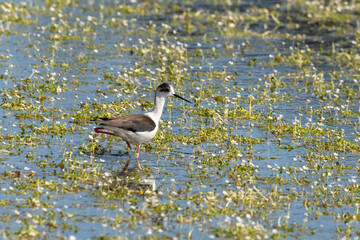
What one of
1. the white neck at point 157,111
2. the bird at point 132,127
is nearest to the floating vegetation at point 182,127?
the bird at point 132,127

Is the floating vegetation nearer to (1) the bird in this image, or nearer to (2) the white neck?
(1) the bird

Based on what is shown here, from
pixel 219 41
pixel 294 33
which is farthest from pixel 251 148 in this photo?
pixel 294 33

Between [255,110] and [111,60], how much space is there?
6010mm

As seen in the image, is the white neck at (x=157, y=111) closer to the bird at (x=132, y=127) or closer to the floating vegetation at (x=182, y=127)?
the bird at (x=132, y=127)

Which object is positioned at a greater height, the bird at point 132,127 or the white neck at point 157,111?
the white neck at point 157,111

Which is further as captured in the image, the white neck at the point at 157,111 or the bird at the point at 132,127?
the white neck at the point at 157,111

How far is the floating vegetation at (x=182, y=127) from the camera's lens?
10906mm

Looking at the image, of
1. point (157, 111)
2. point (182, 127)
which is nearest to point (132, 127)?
point (157, 111)

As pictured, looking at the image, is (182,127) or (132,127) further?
(182,127)

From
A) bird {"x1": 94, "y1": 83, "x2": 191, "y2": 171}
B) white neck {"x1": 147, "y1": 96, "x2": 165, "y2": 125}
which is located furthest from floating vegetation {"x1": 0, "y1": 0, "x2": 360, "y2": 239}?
white neck {"x1": 147, "y1": 96, "x2": 165, "y2": 125}

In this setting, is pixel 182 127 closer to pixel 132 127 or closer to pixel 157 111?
pixel 157 111

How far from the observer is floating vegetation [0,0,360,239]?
1091cm

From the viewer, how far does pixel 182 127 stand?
1617cm

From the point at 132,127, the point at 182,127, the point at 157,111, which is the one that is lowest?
the point at 182,127
